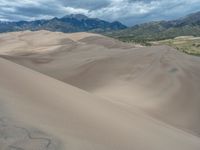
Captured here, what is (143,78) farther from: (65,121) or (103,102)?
(65,121)

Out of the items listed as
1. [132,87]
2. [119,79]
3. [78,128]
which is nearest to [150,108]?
[132,87]

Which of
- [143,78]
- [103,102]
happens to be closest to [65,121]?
[103,102]

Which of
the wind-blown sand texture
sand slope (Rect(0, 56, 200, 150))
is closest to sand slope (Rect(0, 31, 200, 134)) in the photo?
the wind-blown sand texture

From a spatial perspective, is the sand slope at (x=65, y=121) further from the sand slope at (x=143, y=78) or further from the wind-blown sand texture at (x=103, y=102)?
the sand slope at (x=143, y=78)

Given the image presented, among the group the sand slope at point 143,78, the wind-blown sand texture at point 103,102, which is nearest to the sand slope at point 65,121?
→ the wind-blown sand texture at point 103,102

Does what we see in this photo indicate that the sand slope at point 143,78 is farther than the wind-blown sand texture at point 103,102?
Yes

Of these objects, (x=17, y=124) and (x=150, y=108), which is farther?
(x=150, y=108)

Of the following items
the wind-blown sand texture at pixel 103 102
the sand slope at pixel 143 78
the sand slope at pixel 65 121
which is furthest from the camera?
the sand slope at pixel 143 78

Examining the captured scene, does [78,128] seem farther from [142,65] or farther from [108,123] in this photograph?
[142,65]
